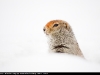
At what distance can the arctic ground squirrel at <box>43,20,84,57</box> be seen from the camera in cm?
196

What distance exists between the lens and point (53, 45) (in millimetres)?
1997

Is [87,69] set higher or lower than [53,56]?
lower

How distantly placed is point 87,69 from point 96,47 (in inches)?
62.2

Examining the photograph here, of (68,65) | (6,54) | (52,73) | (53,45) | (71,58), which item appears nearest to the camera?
(52,73)

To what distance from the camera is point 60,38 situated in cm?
203

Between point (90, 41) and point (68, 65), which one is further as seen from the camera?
point (90, 41)

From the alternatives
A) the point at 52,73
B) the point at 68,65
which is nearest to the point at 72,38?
the point at 68,65

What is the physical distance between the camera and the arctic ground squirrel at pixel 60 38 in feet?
6.43

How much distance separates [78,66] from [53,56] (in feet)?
0.90

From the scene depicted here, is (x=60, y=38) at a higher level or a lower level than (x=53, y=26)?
lower

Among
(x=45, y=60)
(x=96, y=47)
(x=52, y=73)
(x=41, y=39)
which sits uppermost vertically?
(x=41, y=39)

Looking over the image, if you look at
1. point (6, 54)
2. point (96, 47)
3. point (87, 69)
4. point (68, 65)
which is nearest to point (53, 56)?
point (68, 65)

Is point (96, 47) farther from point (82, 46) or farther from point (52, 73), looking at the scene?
point (52, 73)

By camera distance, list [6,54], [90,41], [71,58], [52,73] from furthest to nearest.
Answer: [90,41] → [6,54] → [71,58] → [52,73]
